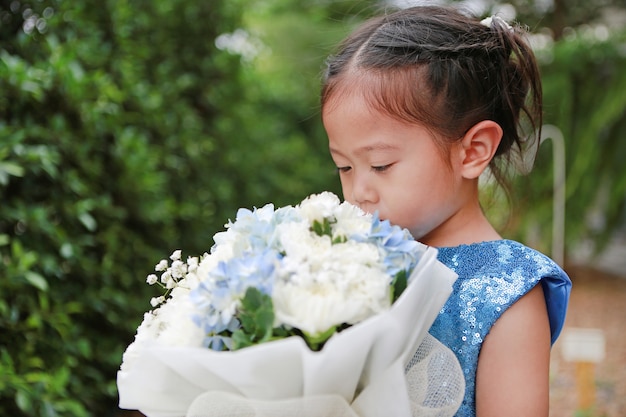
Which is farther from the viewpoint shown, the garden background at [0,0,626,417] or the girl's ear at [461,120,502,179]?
the garden background at [0,0,626,417]

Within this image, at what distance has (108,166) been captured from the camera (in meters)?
3.49

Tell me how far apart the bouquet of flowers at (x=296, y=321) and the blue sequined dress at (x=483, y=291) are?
0.88 feet

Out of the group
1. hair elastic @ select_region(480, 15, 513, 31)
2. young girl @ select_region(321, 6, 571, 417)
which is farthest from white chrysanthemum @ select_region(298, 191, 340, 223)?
hair elastic @ select_region(480, 15, 513, 31)

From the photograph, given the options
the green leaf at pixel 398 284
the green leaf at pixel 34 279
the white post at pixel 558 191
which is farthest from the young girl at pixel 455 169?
the white post at pixel 558 191

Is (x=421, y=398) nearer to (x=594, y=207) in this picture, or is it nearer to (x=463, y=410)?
(x=463, y=410)

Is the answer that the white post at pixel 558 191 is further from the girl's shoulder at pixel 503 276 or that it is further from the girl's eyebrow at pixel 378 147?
the girl's eyebrow at pixel 378 147

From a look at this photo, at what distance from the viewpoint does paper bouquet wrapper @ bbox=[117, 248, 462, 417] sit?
112cm

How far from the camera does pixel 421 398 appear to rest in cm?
143

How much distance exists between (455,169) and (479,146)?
0.09 m

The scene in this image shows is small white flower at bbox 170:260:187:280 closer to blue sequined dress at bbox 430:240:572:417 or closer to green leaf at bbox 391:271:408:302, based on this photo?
green leaf at bbox 391:271:408:302

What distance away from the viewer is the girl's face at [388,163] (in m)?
1.59

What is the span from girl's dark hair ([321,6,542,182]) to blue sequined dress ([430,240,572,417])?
0.30 meters

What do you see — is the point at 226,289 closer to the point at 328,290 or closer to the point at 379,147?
the point at 328,290

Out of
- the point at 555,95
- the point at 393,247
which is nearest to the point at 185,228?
the point at 393,247
